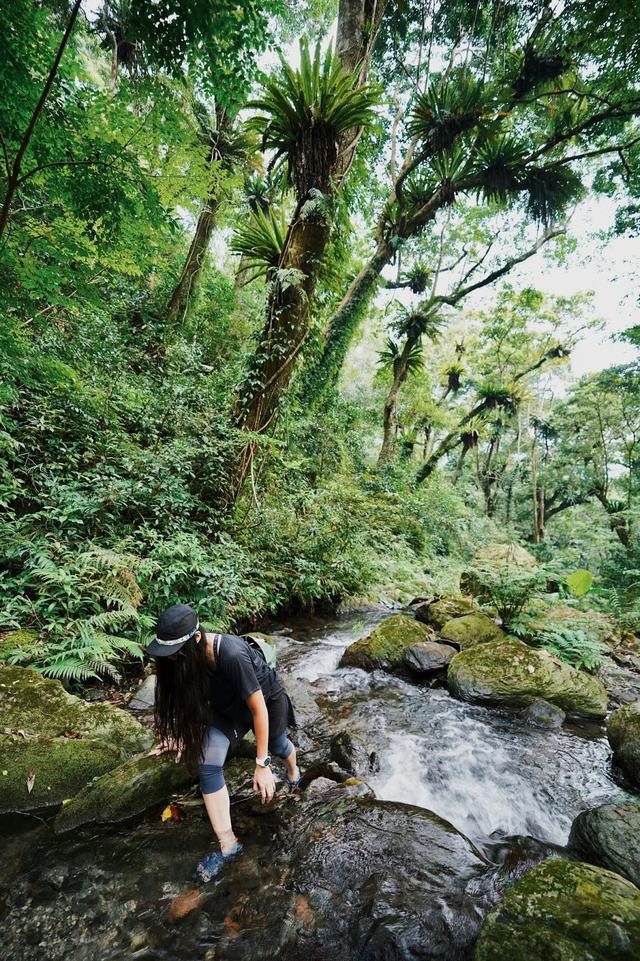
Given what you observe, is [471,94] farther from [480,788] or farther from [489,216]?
[480,788]

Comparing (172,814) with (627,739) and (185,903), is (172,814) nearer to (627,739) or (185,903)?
(185,903)

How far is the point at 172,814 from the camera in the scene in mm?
2531

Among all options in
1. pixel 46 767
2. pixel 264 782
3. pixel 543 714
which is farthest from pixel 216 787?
pixel 543 714

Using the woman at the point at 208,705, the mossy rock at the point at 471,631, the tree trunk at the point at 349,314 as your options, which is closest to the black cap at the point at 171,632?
the woman at the point at 208,705

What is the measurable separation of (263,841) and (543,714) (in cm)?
339

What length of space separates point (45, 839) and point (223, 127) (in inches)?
574

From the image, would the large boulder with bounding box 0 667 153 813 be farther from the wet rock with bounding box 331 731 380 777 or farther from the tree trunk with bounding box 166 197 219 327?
the tree trunk with bounding box 166 197 219 327

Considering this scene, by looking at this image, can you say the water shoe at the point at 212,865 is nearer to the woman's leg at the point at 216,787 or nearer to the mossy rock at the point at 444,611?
the woman's leg at the point at 216,787

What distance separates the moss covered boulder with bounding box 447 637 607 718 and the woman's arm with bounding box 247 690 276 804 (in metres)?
3.30

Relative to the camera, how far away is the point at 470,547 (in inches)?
664

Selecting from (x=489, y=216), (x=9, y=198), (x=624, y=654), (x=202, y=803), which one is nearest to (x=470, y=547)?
(x=624, y=654)

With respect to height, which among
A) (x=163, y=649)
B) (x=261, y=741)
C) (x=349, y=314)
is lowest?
(x=261, y=741)

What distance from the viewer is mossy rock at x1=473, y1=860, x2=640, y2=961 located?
1.55 m

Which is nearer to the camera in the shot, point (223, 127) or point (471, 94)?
point (471, 94)
